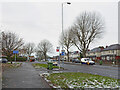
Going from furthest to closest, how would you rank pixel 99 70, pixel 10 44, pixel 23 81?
pixel 10 44, pixel 99 70, pixel 23 81

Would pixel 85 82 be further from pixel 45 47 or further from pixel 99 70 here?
pixel 45 47

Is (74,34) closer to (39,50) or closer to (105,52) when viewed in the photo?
(105,52)

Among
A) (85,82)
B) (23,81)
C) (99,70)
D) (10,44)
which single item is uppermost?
(10,44)

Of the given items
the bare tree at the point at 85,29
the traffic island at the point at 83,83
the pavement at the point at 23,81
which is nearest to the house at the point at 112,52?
the bare tree at the point at 85,29

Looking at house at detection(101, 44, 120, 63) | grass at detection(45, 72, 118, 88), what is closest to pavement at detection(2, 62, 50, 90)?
grass at detection(45, 72, 118, 88)

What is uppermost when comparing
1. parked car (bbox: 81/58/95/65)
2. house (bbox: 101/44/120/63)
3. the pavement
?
house (bbox: 101/44/120/63)

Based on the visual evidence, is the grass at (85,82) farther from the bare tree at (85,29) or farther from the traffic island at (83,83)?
the bare tree at (85,29)

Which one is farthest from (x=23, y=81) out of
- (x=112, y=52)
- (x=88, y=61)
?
(x=112, y=52)

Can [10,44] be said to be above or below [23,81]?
above

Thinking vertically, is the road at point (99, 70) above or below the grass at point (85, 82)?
below

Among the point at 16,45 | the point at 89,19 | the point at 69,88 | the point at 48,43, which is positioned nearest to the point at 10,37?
the point at 16,45

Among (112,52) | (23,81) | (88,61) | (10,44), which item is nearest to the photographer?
(23,81)

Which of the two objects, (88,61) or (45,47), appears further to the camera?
(45,47)

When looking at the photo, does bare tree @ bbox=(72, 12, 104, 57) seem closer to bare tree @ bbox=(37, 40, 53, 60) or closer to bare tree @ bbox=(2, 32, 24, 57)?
bare tree @ bbox=(2, 32, 24, 57)
